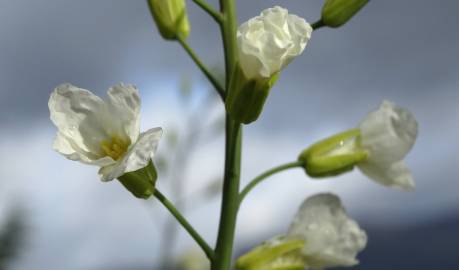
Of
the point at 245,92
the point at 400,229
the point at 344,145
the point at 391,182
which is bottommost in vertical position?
the point at 400,229

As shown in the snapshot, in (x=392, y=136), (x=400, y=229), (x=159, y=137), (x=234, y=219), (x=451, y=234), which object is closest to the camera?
(x=159, y=137)

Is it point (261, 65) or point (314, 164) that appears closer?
point (261, 65)

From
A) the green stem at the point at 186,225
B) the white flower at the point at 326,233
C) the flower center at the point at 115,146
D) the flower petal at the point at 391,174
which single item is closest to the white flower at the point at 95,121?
the flower center at the point at 115,146

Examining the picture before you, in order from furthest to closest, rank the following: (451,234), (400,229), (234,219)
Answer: (400,229) < (451,234) < (234,219)

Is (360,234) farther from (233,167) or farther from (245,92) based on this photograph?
(245,92)

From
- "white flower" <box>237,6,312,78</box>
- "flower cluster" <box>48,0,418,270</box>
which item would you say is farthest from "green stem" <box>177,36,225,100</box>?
"white flower" <box>237,6,312,78</box>

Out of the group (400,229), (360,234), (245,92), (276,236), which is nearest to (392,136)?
(360,234)

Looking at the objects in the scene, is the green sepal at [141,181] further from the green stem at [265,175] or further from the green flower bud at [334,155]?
the green flower bud at [334,155]

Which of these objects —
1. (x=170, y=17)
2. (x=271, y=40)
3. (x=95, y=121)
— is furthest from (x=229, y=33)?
(x=95, y=121)
